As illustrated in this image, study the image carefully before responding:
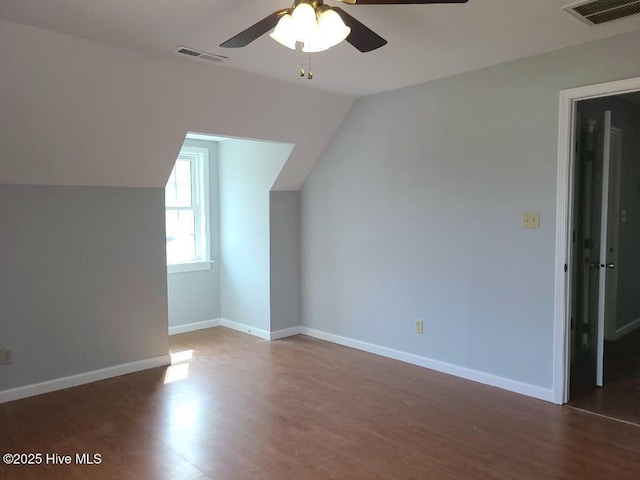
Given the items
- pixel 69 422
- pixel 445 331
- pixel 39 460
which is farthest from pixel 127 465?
pixel 445 331

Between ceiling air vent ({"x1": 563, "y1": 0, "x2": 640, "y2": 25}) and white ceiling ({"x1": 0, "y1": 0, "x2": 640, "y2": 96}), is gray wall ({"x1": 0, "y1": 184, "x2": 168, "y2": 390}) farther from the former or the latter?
ceiling air vent ({"x1": 563, "y1": 0, "x2": 640, "y2": 25})

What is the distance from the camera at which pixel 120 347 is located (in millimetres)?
3973

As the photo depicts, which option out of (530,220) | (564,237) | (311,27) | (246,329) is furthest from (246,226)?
(311,27)

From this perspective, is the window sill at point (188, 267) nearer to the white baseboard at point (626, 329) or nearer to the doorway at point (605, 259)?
the doorway at point (605, 259)

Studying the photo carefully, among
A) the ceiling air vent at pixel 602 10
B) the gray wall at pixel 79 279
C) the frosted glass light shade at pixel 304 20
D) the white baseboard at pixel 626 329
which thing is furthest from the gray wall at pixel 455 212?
the white baseboard at pixel 626 329

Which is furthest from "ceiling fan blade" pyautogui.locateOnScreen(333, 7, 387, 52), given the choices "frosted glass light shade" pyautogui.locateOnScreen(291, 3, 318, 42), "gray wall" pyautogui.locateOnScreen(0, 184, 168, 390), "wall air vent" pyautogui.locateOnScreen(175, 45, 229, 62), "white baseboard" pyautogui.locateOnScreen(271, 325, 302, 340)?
"white baseboard" pyautogui.locateOnScreen(271, 325, 302, 340)

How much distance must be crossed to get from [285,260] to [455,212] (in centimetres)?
196

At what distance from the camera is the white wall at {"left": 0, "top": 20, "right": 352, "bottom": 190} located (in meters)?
2.90

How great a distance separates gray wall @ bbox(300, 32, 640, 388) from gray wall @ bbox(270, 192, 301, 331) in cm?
29

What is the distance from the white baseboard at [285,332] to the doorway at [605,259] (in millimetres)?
2629

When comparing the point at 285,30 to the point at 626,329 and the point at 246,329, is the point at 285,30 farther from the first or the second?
the point at 626,329

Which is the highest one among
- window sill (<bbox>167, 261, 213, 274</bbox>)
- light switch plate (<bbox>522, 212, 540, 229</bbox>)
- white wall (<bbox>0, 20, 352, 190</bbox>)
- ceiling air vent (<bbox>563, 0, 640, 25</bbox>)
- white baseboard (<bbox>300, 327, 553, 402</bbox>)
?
ceiling air vent (<bbox>563, 0, 640, 25</bbox>)

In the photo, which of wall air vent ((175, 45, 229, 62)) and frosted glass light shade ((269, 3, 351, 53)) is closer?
frosted glass light shade ((269, 3, 351, 53))

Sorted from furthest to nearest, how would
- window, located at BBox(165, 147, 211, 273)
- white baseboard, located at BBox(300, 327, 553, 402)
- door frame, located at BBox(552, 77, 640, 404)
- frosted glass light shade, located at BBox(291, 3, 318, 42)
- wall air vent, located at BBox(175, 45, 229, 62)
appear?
window, located at BBox(165, 147, 211, 273) → white baseboard, located at BBox(300, 327, 553, 402) → door frame, located at BBox(552, 77, 640, 404) → wall air vent, located at BBox(175, 45, 229, 62) → frosted glass light shade, located at BBox(291, 3, 318, 42)
